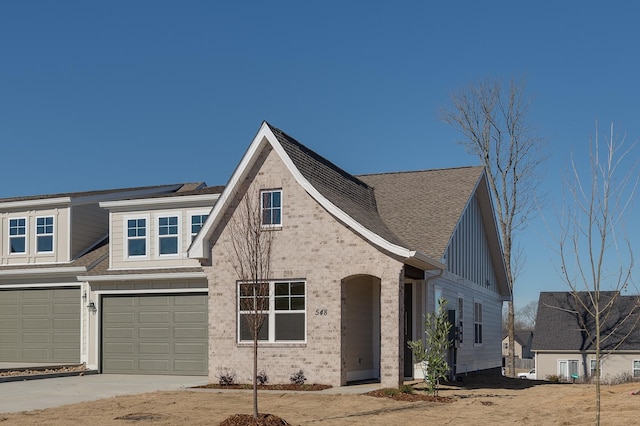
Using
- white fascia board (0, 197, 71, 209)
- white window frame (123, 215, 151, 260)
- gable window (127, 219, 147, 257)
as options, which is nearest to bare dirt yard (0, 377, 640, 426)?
white window frame (123, 215, 151, 260)

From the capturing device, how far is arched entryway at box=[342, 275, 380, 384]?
2084cm

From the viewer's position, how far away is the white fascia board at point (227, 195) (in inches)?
827

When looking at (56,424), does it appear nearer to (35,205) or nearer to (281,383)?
(281,383)

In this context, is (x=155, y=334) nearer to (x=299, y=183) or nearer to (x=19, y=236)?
(x=19, y=236)

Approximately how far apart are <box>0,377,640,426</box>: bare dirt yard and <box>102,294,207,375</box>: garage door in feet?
17.9

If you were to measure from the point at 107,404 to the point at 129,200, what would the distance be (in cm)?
1042

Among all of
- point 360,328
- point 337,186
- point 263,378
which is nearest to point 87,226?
point 337,186

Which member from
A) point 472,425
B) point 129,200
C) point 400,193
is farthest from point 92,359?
point 472,425

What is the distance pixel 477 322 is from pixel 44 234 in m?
16.0

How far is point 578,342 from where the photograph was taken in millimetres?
45656

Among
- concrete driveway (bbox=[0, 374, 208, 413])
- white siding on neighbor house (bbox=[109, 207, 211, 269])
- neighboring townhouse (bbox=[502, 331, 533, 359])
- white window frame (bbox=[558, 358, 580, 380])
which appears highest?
white siding on neighbor house (bbox=[109, 207, 211, 269])

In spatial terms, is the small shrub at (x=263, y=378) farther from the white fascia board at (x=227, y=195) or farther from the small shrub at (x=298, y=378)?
the white fascia board at (x=227, y=195)

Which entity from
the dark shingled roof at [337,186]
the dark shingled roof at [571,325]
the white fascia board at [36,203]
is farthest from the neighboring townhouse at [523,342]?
the white fascia board at [36,203]

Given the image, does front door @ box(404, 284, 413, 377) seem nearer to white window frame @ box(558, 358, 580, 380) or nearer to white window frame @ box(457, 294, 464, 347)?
white window frame @ box(457, 294, 464, 347)
